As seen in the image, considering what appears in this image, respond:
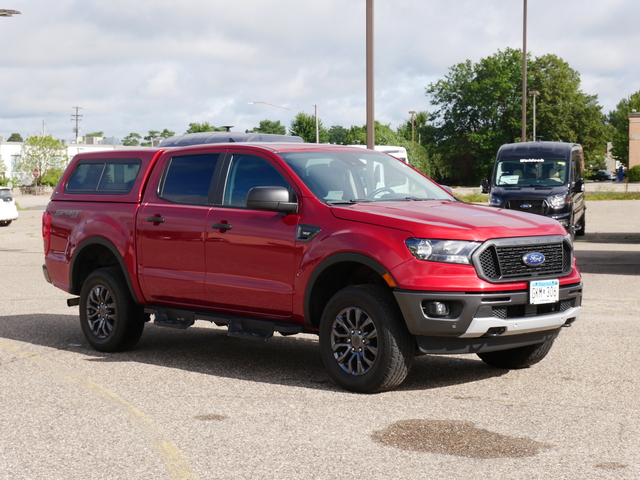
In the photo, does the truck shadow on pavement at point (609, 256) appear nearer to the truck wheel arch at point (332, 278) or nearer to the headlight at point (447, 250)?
the truck wheel arch at point (332, 278)

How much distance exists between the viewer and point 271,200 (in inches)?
274

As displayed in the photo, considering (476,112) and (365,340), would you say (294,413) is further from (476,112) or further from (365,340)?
(476,112)

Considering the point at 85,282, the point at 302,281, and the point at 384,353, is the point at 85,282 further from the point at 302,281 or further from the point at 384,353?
the point at 384,353

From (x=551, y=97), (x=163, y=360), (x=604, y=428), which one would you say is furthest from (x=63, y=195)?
(x=551, y=97)

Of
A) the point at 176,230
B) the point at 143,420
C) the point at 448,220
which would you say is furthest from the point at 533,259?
the point at 176,230

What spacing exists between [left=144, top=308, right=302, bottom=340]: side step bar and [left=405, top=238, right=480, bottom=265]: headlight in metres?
1.33

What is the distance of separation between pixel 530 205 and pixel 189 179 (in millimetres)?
14586

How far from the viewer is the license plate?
648 cm

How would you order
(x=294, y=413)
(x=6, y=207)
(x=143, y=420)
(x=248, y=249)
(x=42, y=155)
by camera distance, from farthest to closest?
(x=42, y=155) < (x=6, y=207) < (x=248, y=249) < (x=294, y=413) < (x=143, y=420)

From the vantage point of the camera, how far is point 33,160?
307 ft

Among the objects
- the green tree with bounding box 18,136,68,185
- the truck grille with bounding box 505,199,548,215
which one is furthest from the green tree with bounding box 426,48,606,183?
the truck grille with bounding box 505,199,548,215

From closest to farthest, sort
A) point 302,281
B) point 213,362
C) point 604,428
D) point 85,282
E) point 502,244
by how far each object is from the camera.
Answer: point 604,428 → point 502,244 → point 302,281 → point 213,362 → point 85,282

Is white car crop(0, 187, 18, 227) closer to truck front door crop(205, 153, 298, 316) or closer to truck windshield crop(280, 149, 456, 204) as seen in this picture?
truck front door crop(205, 153, 298, 316)

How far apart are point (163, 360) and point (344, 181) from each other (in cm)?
238
